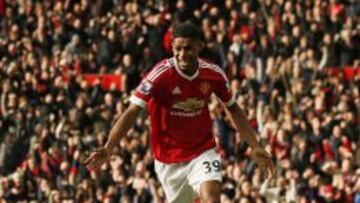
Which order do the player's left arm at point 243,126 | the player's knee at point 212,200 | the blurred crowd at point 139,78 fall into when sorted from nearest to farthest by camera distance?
the player's knee at point 212,200
the player's left arm at point 243,126
the blurred crowd at point 139,78

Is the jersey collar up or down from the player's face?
down

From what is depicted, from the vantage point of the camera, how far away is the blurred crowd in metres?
21.7

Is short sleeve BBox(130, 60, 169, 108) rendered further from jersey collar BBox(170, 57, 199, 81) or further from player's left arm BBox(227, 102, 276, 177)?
player's left arm BBox(227, 102, 276, 177)

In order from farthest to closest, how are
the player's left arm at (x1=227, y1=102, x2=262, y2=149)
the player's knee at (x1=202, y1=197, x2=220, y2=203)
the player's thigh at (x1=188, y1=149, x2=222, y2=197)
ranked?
the player's left arm at (x1=227, y1=102, x2=262, y2=149)
the player's thigh at (x1=188, y1=149, x2=222, y2=197)
the player's knee at (x1=202, y1=197, x2=220, y2=203)

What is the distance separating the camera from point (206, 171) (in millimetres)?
12406

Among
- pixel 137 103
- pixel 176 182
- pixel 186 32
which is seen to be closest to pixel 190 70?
pixel 186 32

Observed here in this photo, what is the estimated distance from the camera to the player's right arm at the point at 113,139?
11836 millimetres

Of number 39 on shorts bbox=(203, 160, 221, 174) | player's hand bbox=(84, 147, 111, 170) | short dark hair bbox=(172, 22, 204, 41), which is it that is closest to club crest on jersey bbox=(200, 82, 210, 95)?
short dark hair bbox=(172, 22, 204, 41)

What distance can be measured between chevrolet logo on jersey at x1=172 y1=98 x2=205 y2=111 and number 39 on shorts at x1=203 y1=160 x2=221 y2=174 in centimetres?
55

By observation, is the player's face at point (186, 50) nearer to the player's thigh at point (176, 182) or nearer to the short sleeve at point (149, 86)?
the short sleeve at point (149, 86)

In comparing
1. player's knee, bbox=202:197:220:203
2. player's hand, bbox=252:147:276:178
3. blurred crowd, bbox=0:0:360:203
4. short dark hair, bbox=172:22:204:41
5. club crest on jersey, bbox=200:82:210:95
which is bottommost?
blurred crowd, bbox=0:0:360:203

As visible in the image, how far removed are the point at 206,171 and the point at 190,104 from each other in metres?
0.67

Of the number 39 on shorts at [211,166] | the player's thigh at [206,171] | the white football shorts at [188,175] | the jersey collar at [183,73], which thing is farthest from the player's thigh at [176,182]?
the jersey collar at [183,73]

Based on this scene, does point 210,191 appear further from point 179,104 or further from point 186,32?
point 186,32
